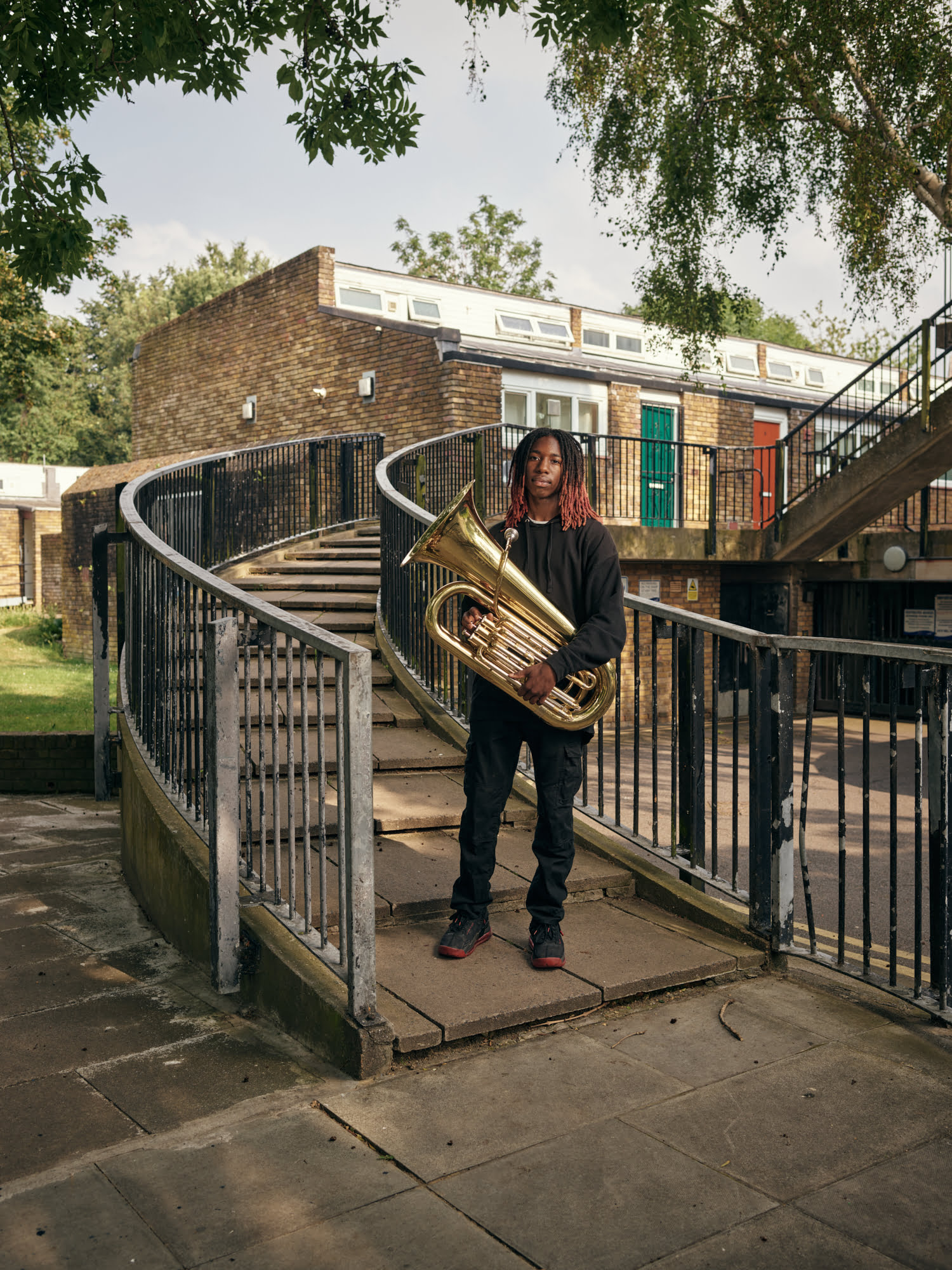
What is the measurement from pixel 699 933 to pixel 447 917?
1.00 meters

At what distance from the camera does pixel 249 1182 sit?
265cm

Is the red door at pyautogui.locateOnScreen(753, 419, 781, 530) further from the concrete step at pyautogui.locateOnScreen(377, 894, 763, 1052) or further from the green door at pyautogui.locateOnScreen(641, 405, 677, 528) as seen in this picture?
the concrete step at pyautogui.locateOnScreen(377, 894, 763, 1052)

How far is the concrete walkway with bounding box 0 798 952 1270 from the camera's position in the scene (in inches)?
95.0

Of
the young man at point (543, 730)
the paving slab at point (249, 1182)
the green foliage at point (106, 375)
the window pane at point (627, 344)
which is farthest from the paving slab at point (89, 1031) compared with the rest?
the green foliage at point (106, 375)

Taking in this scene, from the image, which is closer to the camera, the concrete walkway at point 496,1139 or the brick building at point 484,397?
the concrete walkway at point 496,1139

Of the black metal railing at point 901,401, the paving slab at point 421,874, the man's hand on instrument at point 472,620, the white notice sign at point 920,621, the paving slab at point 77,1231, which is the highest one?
the black metal railing at point 901,401

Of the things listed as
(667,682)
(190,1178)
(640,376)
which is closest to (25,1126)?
(190,1178)

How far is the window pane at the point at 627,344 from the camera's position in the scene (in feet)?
88.0

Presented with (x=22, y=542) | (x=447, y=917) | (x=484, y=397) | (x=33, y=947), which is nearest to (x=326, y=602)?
(x=33, y=947)

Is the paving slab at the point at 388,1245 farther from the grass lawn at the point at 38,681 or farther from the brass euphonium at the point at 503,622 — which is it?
the grass lawn at the point at 38,681

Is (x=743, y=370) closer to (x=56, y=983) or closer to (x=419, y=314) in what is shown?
(x=419, y=314)

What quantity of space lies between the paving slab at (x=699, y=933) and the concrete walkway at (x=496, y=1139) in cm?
11

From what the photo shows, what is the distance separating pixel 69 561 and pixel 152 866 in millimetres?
18007

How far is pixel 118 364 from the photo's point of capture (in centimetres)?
5731
